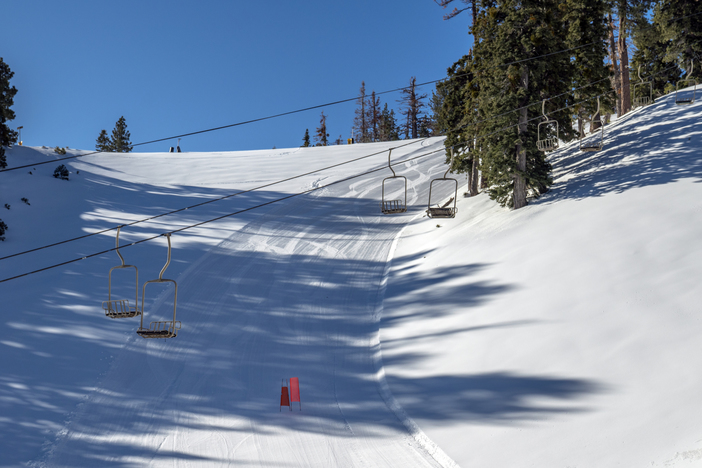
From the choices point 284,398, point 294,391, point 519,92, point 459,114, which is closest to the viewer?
point 284,398

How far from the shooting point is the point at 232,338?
17.1m

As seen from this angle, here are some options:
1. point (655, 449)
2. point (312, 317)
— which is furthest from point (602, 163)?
point (655, 449)

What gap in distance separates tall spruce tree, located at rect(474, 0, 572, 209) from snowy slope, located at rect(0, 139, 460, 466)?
6765mm

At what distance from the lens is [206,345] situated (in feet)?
54.9

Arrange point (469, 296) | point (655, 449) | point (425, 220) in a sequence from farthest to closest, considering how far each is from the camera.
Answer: point (425, 220) < point (469, 296) < point (655, 449)

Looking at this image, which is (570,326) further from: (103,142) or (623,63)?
(103,142)

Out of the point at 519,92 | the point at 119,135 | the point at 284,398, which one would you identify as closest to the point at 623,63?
the point at 519,92

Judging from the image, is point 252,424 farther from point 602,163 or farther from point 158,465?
point 602,163

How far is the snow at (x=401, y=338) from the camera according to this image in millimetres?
10469

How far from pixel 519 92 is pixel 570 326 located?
10842 millimetres

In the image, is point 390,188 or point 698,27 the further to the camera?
point 390,188

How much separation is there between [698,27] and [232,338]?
29.9 m

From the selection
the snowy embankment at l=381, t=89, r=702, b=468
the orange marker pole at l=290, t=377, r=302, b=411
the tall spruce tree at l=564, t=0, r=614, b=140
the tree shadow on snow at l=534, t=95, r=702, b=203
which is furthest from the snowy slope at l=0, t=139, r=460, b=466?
the tall spruce tree at l=564, t=0, r=614, b=140

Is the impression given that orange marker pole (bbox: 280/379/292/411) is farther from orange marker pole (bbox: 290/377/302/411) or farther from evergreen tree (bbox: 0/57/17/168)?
evergreen tree (bbox: 0/57/17/168)
